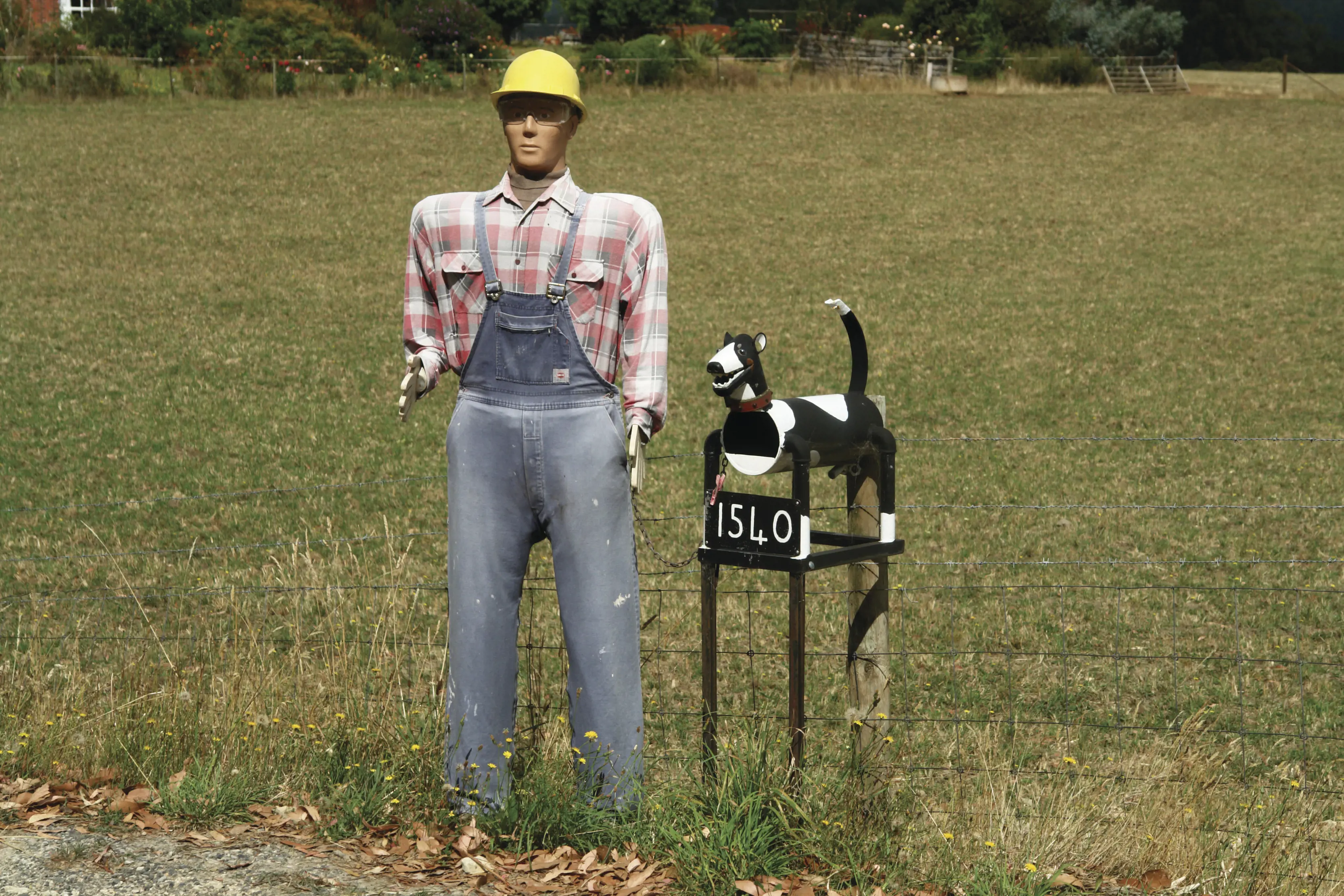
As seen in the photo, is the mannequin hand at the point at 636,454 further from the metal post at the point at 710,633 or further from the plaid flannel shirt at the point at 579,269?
the metal post at the point at 710,633

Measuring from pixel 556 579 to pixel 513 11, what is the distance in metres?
55.5

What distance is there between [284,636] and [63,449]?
5.14m

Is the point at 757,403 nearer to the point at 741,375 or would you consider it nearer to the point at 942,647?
the point at 741,375

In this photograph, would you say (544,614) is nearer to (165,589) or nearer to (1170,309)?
(165,589)

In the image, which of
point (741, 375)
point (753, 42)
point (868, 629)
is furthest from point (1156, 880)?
point (753, 42)

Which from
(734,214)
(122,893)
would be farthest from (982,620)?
(734,214)

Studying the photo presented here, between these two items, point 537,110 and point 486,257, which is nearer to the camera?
point 486,257

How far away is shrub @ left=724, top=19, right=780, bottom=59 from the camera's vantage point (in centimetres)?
4197

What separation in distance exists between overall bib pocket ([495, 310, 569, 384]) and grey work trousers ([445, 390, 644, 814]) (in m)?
0.10

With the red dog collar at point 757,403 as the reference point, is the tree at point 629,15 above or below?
above

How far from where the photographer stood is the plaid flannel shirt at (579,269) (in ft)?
14.6

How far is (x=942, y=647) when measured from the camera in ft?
27.5

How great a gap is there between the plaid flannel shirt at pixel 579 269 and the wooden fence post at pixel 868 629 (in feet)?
2.49

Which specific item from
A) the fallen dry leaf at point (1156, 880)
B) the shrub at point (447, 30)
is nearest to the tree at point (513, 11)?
the shrub at point (447, 30)
